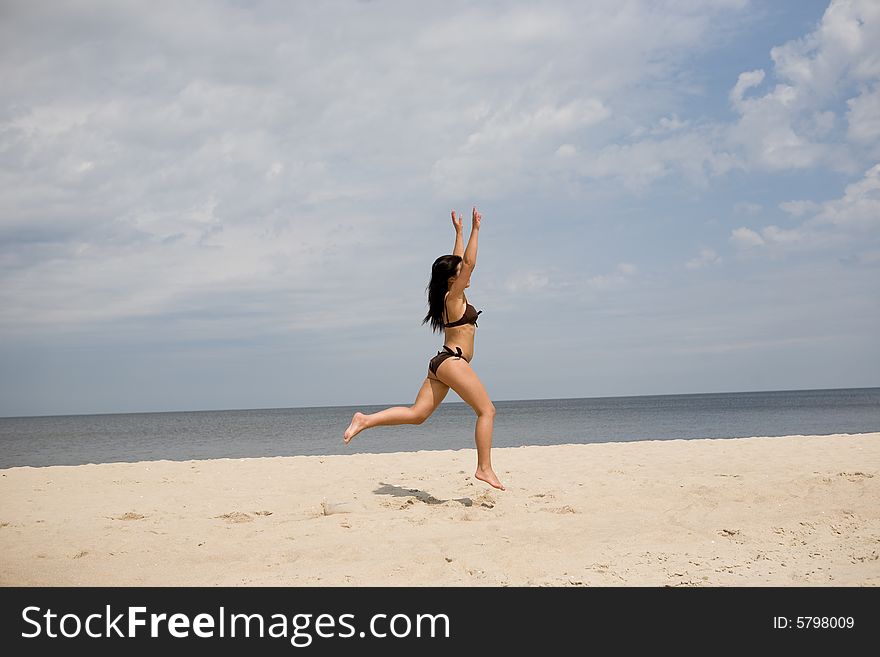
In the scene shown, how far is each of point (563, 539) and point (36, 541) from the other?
422 centimetres

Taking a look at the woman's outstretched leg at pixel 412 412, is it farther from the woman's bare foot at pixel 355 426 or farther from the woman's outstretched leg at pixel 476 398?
the woman's outstretched leg at pixel 476 398

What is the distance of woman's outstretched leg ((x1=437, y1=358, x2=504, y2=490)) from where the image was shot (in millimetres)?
7105

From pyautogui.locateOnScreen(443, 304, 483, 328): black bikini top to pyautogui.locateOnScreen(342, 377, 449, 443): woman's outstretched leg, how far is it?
24.0 inches

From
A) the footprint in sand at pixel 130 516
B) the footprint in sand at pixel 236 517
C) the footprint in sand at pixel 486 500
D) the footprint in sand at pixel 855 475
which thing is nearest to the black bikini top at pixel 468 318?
the footprint in sand at pixel 486 500

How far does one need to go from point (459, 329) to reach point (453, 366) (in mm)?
373

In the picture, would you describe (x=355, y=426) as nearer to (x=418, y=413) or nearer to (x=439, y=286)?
(x=418, y=413)

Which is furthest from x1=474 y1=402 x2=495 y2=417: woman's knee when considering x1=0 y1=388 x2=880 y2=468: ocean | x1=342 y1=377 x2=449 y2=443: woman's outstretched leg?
x1=0 y1=388 x2=880 y2=468: ocean

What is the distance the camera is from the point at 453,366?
715cm

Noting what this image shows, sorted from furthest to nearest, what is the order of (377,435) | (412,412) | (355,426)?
(377,435) < (412,412) < (355,426)

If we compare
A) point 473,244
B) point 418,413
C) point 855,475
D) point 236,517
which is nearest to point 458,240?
point 473,244

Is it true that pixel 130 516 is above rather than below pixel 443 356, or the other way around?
below

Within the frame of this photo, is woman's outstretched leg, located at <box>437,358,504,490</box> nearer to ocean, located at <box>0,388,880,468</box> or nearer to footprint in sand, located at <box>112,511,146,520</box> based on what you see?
footprint in sand, located at <box>112,511,146,520</box>

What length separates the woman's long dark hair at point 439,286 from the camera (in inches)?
278
